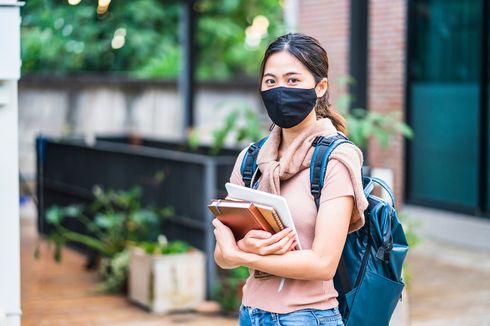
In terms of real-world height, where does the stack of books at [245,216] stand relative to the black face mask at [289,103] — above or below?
below

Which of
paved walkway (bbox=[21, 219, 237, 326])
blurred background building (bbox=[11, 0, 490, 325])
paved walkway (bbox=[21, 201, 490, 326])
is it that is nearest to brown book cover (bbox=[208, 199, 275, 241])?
blurred background building (bbox=[11, 0, 490, 325])

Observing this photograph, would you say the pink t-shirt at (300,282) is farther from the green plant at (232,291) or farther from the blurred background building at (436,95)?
the blurred background building at (436,95)

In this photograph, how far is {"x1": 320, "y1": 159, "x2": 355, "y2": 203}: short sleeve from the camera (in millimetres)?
2658

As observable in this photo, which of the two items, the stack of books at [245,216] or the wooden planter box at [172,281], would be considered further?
the wooden planter box at [172,281]

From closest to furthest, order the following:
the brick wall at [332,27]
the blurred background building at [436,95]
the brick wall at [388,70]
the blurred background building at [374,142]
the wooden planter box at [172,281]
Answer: the wooden planter box at [172,281] < the blurred background building at [374,142] < the blurred background building at [436,95] < the brick wall at [388,70] < the brick wall at [332,27]

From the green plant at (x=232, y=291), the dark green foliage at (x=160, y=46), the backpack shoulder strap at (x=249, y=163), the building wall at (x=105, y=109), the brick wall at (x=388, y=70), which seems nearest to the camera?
the backpack shoulder strap at (x=249, y=163)

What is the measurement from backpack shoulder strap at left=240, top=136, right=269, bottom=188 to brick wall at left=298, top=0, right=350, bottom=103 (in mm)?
8461

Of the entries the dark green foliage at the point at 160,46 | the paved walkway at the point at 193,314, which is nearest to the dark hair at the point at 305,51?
the paved walkway at the point at 193,314

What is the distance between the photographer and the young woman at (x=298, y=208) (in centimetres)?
265

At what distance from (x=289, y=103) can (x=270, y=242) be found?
1.48 feet

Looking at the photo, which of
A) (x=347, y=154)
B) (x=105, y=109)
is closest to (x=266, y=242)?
(x=347, y=154)

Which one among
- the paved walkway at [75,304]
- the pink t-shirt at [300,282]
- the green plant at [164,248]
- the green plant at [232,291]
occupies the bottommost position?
the paved walkway at [75,304]

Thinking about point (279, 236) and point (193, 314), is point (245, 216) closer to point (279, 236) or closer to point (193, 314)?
point (279, 236)

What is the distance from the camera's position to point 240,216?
2.68m
